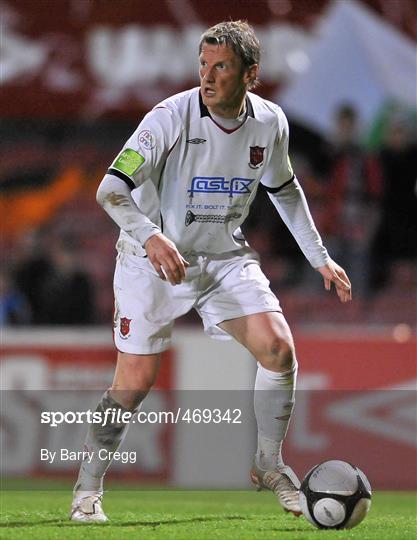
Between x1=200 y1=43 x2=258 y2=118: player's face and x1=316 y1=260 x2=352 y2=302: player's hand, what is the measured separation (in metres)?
0.98

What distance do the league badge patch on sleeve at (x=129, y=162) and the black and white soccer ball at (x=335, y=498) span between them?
160cm

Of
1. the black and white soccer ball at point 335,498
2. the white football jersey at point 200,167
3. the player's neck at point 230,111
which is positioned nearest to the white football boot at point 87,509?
the black and white soccer ball at point 335,498

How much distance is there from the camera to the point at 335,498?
5508 millimetres

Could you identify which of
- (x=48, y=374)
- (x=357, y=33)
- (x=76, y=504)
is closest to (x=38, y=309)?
(x=48, y=374)

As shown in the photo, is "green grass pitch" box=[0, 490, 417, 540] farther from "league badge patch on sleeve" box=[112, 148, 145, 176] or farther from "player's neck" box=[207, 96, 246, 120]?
"player's neck" box=[207, 96, 246, 120]

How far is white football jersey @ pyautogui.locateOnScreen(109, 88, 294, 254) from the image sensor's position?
5.73 m

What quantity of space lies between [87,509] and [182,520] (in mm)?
524

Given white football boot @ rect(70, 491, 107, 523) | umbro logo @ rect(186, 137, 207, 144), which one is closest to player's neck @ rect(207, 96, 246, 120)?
umbro logo @ rect(186, 137, 207, 144)

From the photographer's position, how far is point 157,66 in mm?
14297

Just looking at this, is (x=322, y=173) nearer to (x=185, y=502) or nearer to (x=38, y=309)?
(x=38, y=309)

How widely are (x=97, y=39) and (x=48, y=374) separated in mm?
6001

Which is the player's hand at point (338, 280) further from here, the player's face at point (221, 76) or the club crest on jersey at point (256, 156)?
the player's face at point (221, 76)

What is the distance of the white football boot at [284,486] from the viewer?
19.6 ft

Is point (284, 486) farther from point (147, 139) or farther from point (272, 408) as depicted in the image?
point (147, 139)
